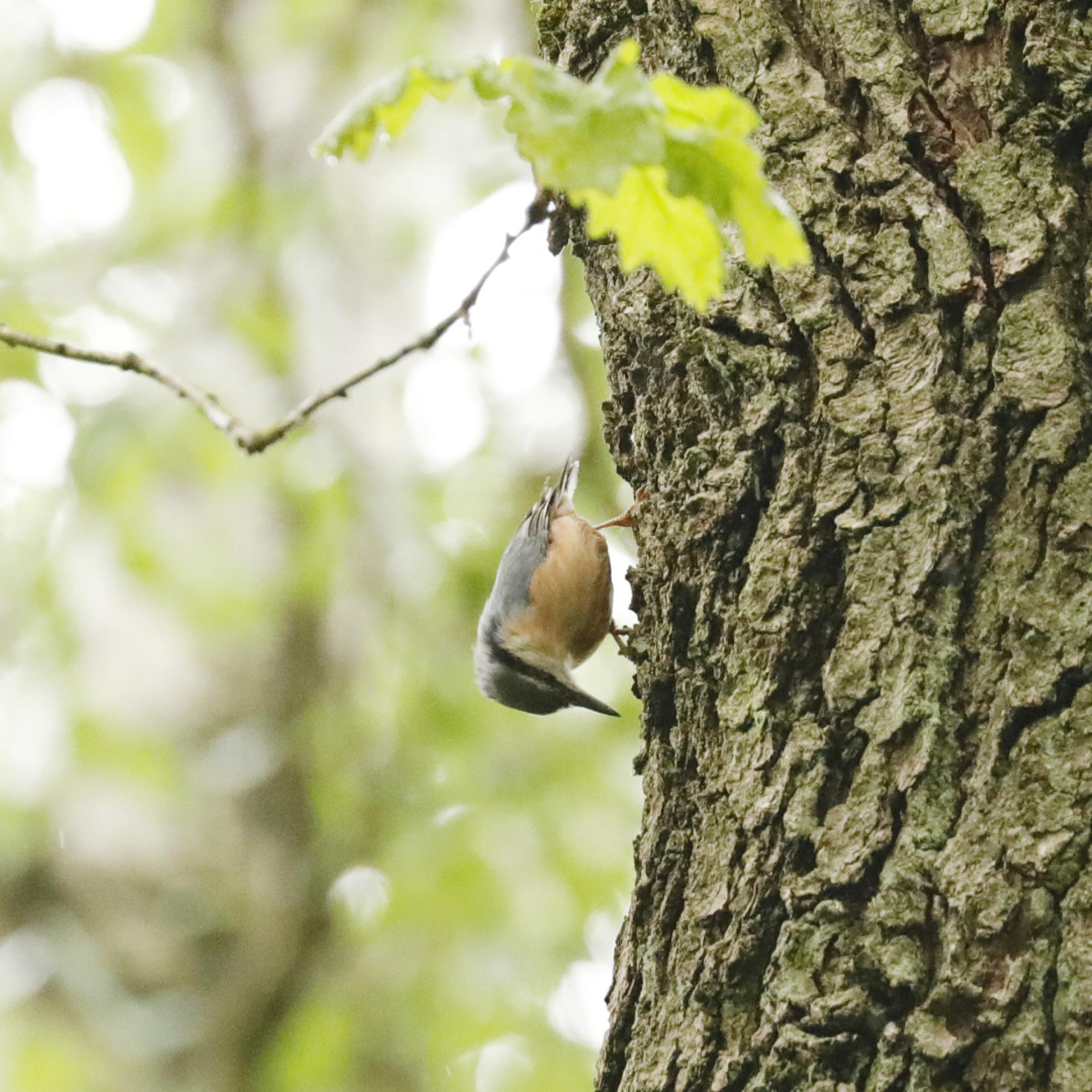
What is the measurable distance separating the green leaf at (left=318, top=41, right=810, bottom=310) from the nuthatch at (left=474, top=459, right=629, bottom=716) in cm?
328

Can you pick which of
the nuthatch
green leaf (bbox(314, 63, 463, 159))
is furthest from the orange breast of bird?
green leaf (bbox(314, 63, 463, 159))

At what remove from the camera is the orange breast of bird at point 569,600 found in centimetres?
→ 459

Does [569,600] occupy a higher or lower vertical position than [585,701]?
higher

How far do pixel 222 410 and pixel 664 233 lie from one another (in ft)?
4.34

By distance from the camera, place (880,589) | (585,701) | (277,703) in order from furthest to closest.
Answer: (277,703)
(585,701)
(880,589)

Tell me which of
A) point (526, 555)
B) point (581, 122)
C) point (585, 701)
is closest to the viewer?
point (581, 122)

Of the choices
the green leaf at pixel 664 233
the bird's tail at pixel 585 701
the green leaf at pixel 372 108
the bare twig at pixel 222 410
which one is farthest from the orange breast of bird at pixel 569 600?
the green leaf at pixel 372 108

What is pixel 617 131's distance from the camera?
3.67ft

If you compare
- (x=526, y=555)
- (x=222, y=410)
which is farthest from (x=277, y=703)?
(x=222, y=410)

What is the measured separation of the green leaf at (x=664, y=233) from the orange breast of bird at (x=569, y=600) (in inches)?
128

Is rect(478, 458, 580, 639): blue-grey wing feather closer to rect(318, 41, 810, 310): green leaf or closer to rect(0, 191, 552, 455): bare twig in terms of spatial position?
rect(0, 191, 552, 455): bare twig

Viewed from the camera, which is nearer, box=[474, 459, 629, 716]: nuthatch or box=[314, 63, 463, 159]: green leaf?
box=[314, 63, 463, 159]: green leaf

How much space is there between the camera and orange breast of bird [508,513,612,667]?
459 cm

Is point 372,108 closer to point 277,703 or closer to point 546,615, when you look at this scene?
point 546,615
